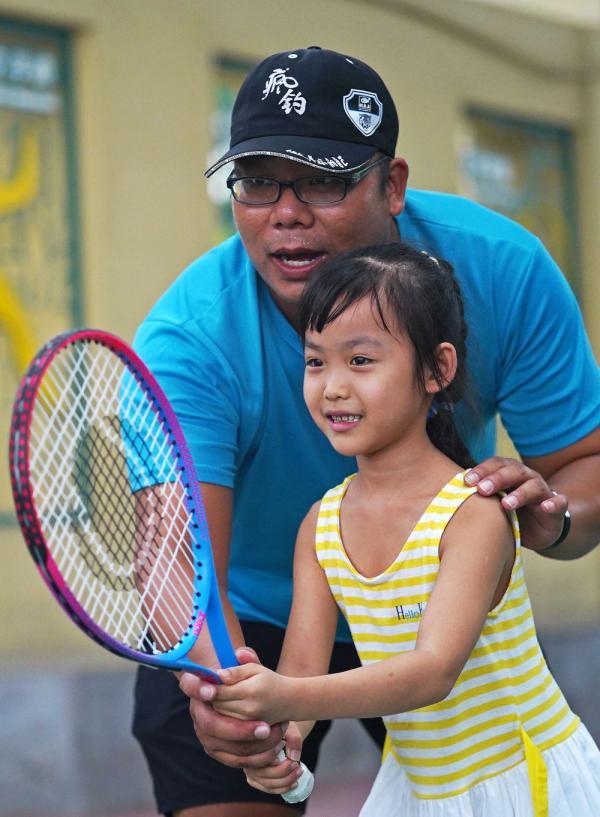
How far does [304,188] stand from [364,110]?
224 mm

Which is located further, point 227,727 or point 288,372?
point 288,372

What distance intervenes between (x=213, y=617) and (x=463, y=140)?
6.87m

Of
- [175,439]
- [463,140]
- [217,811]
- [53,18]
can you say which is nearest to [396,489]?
[175,439]

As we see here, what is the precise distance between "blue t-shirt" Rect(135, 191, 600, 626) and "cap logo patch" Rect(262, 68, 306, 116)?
0.37 meters

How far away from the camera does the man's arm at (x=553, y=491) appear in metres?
2.89

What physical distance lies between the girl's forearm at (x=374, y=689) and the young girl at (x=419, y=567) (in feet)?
0.22

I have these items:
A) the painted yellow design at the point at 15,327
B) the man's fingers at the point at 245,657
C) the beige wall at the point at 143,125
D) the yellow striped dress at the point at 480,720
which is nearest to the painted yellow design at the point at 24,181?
the beige wall at the point at 143,125

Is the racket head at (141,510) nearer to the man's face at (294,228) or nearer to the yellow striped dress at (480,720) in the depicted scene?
the yellow striped dress at (480,720)

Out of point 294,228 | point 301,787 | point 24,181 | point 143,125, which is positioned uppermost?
point 143,125

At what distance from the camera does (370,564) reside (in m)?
2.93

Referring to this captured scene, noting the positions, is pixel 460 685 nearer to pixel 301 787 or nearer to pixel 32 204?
pixel 301 787

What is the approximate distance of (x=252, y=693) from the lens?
252cm

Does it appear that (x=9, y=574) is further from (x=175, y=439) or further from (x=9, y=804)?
(x=175, y=439)

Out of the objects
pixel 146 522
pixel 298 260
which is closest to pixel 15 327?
pixel 298 260
